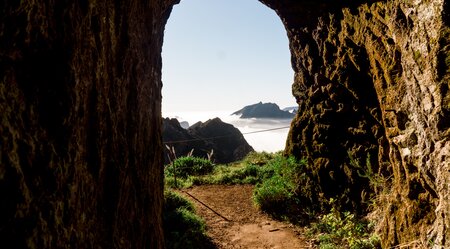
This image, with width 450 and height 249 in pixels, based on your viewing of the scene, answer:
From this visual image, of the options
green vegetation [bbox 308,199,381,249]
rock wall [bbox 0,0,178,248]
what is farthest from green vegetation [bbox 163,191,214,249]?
rock wall [bbox 0,0,178,248]

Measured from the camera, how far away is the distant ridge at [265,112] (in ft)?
216

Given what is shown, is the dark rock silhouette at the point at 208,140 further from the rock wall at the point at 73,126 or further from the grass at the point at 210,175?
the rock wall at the point at 73,126

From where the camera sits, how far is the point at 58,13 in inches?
76.0

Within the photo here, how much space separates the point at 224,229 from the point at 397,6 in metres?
5.95

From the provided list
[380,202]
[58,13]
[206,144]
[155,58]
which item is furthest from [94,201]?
[206,144]

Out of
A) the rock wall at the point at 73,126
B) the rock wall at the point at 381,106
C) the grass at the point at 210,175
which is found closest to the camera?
the rock wall at the point at 73,126

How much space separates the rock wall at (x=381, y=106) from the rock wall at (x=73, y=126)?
10.0ft

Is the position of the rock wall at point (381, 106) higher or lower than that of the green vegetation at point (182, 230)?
higher

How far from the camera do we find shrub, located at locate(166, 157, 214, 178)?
13.9 meters

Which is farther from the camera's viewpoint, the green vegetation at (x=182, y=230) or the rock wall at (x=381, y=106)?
the green vegetation at (x=182, y=230)

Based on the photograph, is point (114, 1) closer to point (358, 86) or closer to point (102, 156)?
point (102, 156)

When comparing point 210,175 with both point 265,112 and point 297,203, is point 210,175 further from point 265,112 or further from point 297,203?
point 265,112

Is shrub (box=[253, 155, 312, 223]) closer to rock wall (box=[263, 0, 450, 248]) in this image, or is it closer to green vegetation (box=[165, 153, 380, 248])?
green vegetation (box=[165, 153, 380, 248])

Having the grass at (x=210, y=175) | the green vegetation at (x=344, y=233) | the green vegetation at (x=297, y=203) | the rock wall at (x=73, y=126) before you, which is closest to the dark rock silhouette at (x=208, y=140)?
the grass at (x=210, y=175)
